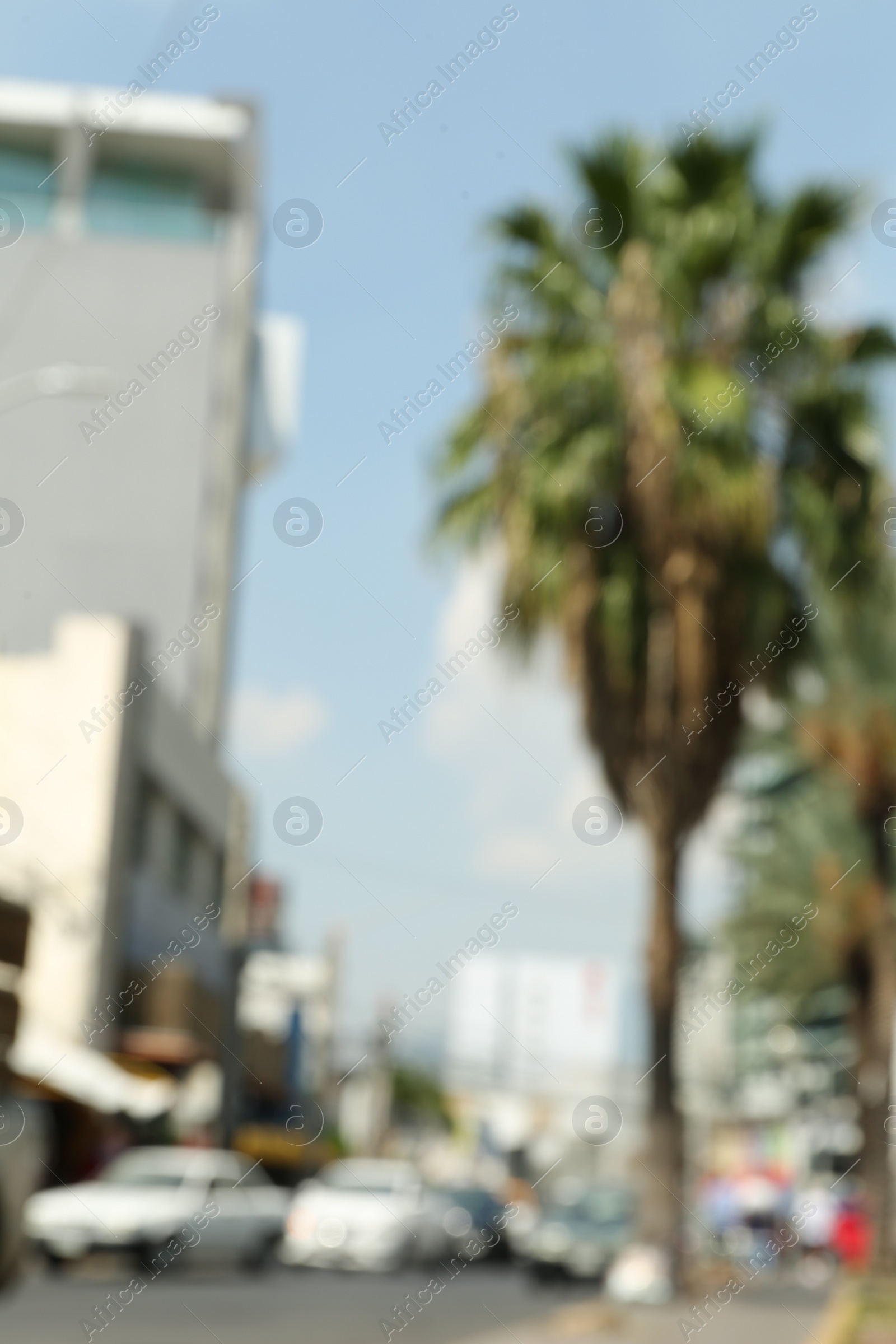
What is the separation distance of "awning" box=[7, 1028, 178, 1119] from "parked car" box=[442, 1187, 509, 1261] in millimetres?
5267

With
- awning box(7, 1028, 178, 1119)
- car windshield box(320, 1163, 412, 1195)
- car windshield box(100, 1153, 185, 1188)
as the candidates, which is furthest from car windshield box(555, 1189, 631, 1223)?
car windshield box(100, 1153, 185, 1188)

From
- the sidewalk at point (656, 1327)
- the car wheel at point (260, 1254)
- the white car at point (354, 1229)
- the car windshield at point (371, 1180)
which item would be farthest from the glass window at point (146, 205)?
the sidewalk at point (656, 1327)

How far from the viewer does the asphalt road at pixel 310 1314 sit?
12.9 meters

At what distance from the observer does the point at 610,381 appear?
1817 centimetres

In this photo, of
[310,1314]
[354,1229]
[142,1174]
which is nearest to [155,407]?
[354,1229]

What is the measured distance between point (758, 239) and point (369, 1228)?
14.2 meters

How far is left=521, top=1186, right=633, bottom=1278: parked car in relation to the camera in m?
26.1

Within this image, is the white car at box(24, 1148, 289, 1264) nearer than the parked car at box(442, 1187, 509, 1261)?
Yes

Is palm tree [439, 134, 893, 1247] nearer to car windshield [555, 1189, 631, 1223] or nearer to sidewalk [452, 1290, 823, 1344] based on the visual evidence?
sidewalk [452, 1290, 823, 1344]

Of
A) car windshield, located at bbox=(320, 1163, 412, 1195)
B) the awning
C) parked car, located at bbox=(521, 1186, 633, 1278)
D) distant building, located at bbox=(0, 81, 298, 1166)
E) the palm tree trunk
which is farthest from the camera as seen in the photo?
distant building, located at bbox=(0, 81, 298, 1166)

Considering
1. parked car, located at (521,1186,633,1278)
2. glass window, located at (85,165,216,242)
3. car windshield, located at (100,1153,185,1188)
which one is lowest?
parked car, located at (521,1186,633,1278)

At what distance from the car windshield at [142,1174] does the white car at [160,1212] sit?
15mm

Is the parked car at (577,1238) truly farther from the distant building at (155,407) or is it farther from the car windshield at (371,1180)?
the distant building at (155,407)

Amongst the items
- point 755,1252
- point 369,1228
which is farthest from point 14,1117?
point 755,1252
